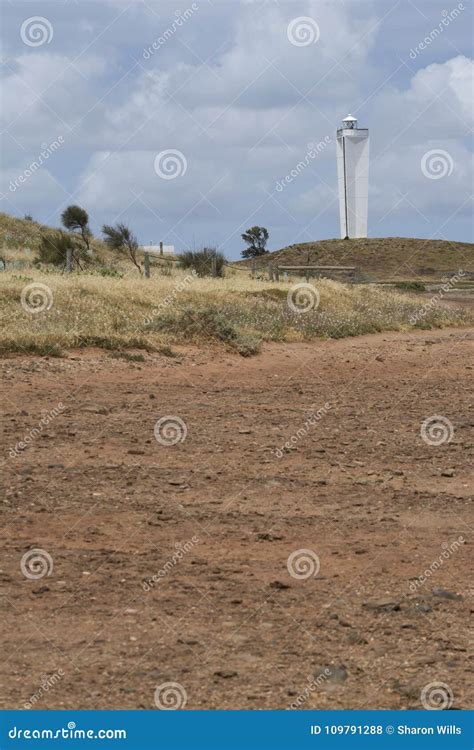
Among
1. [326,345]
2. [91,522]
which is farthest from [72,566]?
[326,345]

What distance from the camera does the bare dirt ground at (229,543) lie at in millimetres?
5062

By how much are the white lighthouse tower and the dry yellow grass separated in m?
37.8

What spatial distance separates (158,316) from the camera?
1559 cm

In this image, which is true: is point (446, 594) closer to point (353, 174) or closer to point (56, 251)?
point (56, 251)

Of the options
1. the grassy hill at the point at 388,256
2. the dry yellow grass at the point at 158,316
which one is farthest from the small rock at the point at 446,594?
the grassy hill at the point at 388,256

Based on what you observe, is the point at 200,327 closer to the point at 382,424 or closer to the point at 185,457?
the point at 382,424

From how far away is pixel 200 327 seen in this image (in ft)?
49.4

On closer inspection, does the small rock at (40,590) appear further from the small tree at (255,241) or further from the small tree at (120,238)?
the small tree at (255,241)

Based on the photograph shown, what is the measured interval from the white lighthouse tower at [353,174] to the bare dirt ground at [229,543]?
48.3m

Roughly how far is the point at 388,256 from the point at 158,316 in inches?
1810

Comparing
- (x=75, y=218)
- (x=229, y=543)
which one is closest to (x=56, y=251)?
(x=75, y=218)

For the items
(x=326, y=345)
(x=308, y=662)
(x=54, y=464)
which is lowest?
(x=308, y=662)

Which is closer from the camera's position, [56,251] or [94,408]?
[94,408]

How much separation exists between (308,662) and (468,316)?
19674 mm
